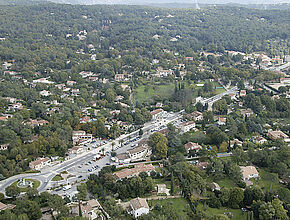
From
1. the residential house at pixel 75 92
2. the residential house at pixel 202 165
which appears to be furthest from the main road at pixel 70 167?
the residential house at pixel 75 92

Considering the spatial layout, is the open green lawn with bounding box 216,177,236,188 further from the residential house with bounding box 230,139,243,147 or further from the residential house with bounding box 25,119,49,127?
the residential house with bounding box 25,119,49,127

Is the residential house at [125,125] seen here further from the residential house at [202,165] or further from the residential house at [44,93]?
the residential house at [44,93]

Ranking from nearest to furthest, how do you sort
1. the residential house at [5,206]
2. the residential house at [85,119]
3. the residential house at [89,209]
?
the residential house at [89,209] < the residential house at [5,206] < the residential house at [85,119]

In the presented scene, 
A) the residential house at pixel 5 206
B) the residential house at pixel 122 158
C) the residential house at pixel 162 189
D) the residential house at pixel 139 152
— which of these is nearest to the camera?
the residential house at pixel 5 206

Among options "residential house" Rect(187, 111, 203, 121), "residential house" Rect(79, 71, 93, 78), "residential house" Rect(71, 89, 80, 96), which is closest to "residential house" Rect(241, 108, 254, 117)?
"residential house" Rect(187, 111, 203, 121)

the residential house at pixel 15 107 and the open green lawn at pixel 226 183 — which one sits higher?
the residential house at pixel 15 107

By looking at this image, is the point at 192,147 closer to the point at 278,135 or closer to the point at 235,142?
the point at 235,142
